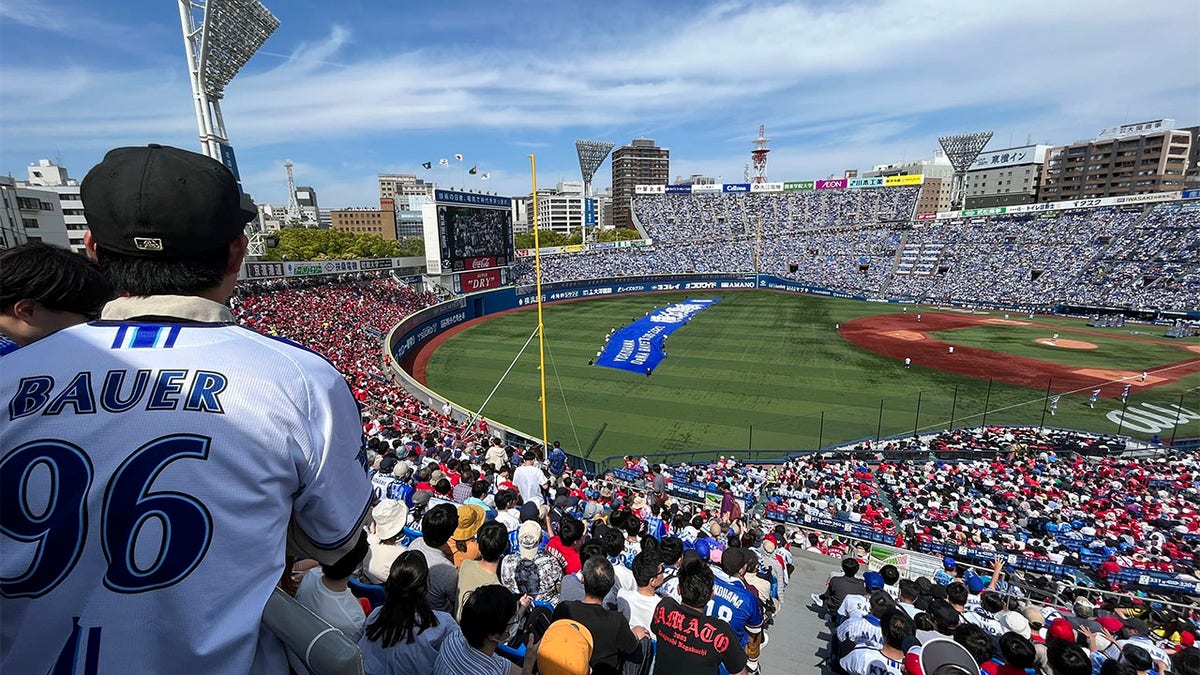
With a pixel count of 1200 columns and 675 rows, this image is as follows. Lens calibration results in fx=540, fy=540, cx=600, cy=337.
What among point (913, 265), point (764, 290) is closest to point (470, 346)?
→ point (764, 290)

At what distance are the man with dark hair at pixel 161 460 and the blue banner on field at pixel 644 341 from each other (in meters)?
29.2

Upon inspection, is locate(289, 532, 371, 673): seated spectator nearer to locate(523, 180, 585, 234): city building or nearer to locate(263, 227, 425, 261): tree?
locate(263, 227, 425, 261): tree

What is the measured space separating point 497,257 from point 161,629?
175ft

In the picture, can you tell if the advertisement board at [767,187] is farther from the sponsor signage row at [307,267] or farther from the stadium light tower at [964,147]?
the sponsor signage row at [307,267]

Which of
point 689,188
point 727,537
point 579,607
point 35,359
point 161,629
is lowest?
point 727,537

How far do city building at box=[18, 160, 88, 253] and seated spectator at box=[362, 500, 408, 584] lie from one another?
231 feet

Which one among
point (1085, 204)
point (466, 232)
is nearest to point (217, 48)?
point (466, 232)

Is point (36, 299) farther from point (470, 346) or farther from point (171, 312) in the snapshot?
point (470, 346)

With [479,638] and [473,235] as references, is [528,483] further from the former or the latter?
[473,235]

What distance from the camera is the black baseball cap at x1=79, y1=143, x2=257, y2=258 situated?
1.52m

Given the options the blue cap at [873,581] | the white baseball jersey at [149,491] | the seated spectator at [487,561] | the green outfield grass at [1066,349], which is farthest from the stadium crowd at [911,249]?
the white baseball jersey at [149,491]

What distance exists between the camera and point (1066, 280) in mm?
55656

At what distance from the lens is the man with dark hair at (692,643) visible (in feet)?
12.2

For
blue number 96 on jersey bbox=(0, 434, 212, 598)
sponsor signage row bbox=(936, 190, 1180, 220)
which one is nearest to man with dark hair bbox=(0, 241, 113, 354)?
blue number 96 on jersey bbox=(0, 434, 212, 598)
